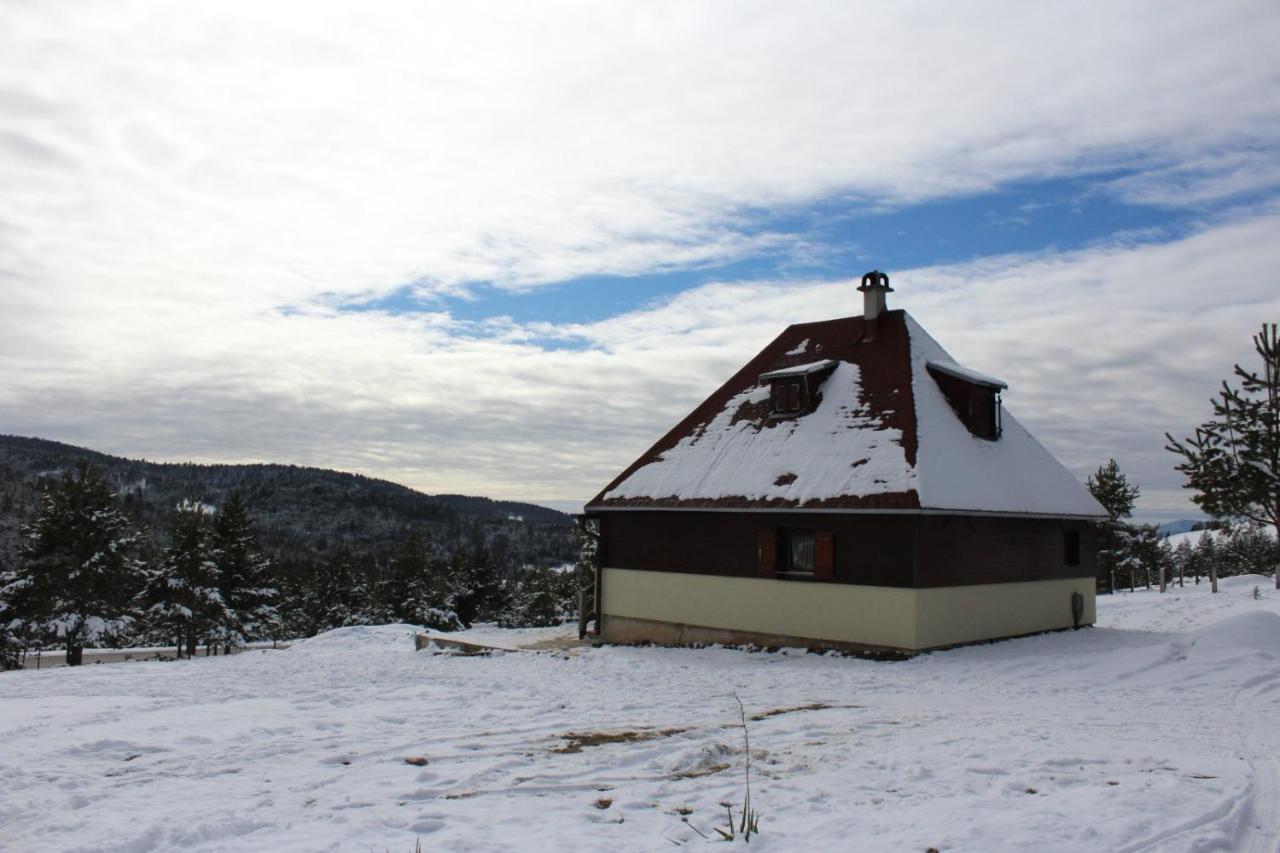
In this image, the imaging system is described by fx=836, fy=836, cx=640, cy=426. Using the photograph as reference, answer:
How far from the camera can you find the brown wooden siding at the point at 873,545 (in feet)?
52.4

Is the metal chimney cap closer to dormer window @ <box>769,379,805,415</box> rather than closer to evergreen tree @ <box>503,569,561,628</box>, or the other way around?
dormer window @ <box>769,379,805,415</box>

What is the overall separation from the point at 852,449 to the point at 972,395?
139 inches

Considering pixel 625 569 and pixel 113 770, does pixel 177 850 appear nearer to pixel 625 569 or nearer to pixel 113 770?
pixel 113 770

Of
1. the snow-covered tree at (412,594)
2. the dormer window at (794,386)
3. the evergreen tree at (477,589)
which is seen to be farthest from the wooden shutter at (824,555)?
the evergreen tree at (477,589)

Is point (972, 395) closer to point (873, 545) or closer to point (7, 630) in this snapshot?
point (873, 545)

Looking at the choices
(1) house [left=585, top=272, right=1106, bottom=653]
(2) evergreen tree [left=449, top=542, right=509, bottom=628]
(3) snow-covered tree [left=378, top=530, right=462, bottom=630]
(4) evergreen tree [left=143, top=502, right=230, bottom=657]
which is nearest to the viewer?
(1) house [left=585, top=272, right=1106, bottom=653]

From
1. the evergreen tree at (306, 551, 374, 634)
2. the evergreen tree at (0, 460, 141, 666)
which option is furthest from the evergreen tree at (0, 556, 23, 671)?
the evergreen tree at (306, 551, 374, 634)

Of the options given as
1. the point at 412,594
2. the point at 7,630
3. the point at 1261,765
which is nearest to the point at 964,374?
the point at 1261,765

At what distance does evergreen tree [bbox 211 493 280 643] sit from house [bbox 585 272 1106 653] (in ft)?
114

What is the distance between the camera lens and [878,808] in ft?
20.8

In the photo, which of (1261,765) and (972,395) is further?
(972,395)

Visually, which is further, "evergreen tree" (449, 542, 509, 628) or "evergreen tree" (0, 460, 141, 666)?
"evergreen tree" (449, 542, 509, 628)

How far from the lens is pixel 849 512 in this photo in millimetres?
16281

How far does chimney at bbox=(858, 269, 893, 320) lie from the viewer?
20.8 m
